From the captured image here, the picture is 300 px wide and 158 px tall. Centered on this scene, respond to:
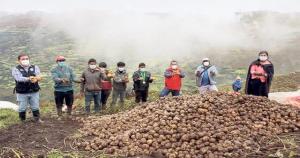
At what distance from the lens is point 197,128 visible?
740cm

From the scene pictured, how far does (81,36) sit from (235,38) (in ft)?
31.9

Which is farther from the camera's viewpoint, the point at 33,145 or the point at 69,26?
the point at 69,26

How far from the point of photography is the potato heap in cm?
687

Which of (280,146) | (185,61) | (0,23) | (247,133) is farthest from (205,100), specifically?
(0,23)

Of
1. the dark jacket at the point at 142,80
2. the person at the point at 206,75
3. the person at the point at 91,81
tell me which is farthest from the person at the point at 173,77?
the person at the point at 91,81

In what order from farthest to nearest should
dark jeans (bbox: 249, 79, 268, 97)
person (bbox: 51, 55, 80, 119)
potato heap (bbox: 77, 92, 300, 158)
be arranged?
person (bbox: 51, 55, 80, 119) → dark jeans (bbox: 249, 79, 268, 97) → potato heap (bbox: 77, 92, 300, 158)

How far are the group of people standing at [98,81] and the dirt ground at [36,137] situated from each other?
607 mm

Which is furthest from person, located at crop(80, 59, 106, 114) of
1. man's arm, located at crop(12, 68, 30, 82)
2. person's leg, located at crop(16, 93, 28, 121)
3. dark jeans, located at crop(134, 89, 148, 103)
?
man's arm, located at crop(12, 68, 30, 82)

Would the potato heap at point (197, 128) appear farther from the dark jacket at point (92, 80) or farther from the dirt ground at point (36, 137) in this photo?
the dark jacket at point (92, 80)

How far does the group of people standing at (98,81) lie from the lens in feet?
31.5

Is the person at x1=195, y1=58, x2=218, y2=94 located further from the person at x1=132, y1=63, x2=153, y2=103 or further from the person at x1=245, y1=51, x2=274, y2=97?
the person at x1=132, y1=63, x2=153, y2=103

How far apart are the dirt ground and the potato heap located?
0.40 metres

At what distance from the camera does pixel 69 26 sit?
3303 centimetres

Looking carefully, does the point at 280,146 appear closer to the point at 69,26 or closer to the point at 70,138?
the point at 70,138
